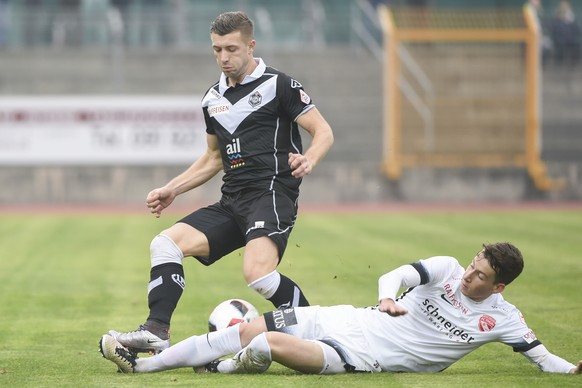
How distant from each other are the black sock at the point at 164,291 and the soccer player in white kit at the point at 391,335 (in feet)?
1.25

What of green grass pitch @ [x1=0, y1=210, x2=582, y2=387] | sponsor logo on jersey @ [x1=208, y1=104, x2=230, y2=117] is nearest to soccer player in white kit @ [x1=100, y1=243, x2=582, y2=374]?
green grass pitch @ [x1=0, y1=210, x2=582, y2=387]

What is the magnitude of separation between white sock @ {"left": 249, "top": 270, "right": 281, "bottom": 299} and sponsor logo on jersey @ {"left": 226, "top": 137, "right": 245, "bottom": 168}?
0.82 metres

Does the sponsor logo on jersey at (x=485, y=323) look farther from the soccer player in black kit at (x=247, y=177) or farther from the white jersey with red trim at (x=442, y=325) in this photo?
the soccer player in black kit at (x=247, y=177)

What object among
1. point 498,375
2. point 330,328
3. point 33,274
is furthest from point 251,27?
point 33,274

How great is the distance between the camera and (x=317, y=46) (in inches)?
1258

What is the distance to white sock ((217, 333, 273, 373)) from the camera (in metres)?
7.21

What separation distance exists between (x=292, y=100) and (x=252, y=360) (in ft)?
6.01

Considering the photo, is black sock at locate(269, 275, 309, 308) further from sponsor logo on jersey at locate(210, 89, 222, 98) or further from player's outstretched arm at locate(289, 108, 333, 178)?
sponsor logo on jersey at locate(210, 89, 222, 98)

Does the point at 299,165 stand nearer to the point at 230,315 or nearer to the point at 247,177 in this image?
the point at 247,177

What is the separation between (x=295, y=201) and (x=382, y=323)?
1.24m

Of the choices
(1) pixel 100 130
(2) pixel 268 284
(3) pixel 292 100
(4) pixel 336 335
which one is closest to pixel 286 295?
(2) pixel 268 284

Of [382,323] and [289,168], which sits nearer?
[382,323]

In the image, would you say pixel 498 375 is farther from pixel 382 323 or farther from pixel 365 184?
pixel 365 184

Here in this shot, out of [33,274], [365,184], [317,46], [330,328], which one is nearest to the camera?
[330,328]
